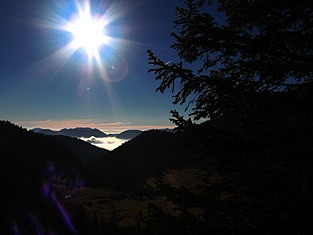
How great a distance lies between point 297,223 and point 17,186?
5509 inches

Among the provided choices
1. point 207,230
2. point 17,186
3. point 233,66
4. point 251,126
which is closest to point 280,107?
point 251,126

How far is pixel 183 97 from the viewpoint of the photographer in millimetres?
5137

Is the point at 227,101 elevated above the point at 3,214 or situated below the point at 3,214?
above

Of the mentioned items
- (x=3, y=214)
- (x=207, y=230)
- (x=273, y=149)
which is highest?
(x=273, y=149)

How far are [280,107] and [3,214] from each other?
114 m

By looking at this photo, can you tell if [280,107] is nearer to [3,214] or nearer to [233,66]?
[233,66]

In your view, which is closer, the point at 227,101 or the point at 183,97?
the point at 227,101

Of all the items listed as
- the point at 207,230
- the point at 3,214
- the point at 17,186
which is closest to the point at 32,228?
the point at 3,214

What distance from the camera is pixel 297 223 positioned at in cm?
420

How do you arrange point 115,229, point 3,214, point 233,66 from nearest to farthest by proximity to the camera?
point 233,66
point 3,214
point 115,229

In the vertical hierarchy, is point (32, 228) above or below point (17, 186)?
below

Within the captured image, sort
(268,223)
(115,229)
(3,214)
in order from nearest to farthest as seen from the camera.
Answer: (268,223), (3,214), (115,229)

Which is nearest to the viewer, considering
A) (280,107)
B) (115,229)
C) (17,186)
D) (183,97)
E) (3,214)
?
(280,107)

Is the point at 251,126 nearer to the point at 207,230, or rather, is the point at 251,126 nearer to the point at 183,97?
the point at 183,97
